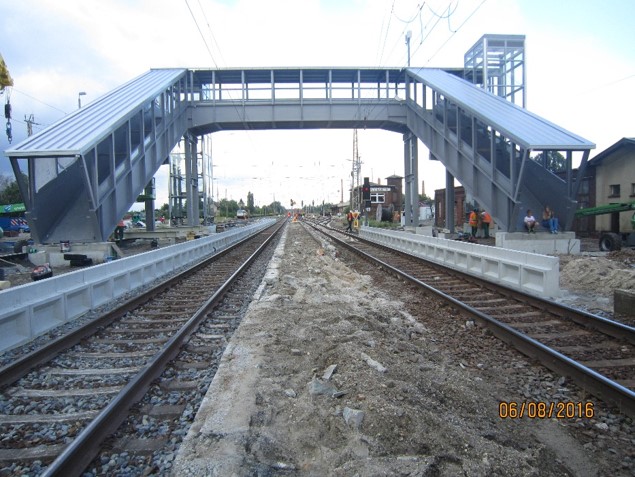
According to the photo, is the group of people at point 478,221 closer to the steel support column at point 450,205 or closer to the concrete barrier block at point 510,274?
the steel support column at point 450,205

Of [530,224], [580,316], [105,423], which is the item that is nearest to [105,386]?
[105,423]

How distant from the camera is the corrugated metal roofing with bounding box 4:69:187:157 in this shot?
1469cm

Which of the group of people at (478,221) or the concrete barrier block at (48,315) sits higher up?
the group of people at (478,221)

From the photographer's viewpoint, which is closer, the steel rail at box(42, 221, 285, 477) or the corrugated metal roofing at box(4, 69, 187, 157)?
the steel rail at box(42, 221, 285, 477)

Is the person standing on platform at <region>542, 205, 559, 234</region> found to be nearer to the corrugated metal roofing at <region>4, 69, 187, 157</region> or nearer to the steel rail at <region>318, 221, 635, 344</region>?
the steel rail at <region>318, 221, 635, 344</region>

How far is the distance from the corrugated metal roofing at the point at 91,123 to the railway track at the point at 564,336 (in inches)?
519

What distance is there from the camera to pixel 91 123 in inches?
688

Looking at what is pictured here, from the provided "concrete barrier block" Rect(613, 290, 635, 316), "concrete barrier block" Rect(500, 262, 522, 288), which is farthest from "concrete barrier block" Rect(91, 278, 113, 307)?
"concrete barrier block" Rect(613, 290, 635, 316)

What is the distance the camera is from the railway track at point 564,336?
14.6 ft

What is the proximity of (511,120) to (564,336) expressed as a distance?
14.5m

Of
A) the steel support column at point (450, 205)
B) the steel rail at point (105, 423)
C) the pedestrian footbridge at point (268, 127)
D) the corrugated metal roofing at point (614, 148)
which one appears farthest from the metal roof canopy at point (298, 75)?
the steel rail at point (105, 423)

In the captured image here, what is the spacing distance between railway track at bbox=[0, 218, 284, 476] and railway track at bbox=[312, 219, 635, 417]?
3.92 meters

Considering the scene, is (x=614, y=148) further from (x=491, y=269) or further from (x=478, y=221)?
(x=491, y=269)

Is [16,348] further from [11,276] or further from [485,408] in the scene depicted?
[11,276]
